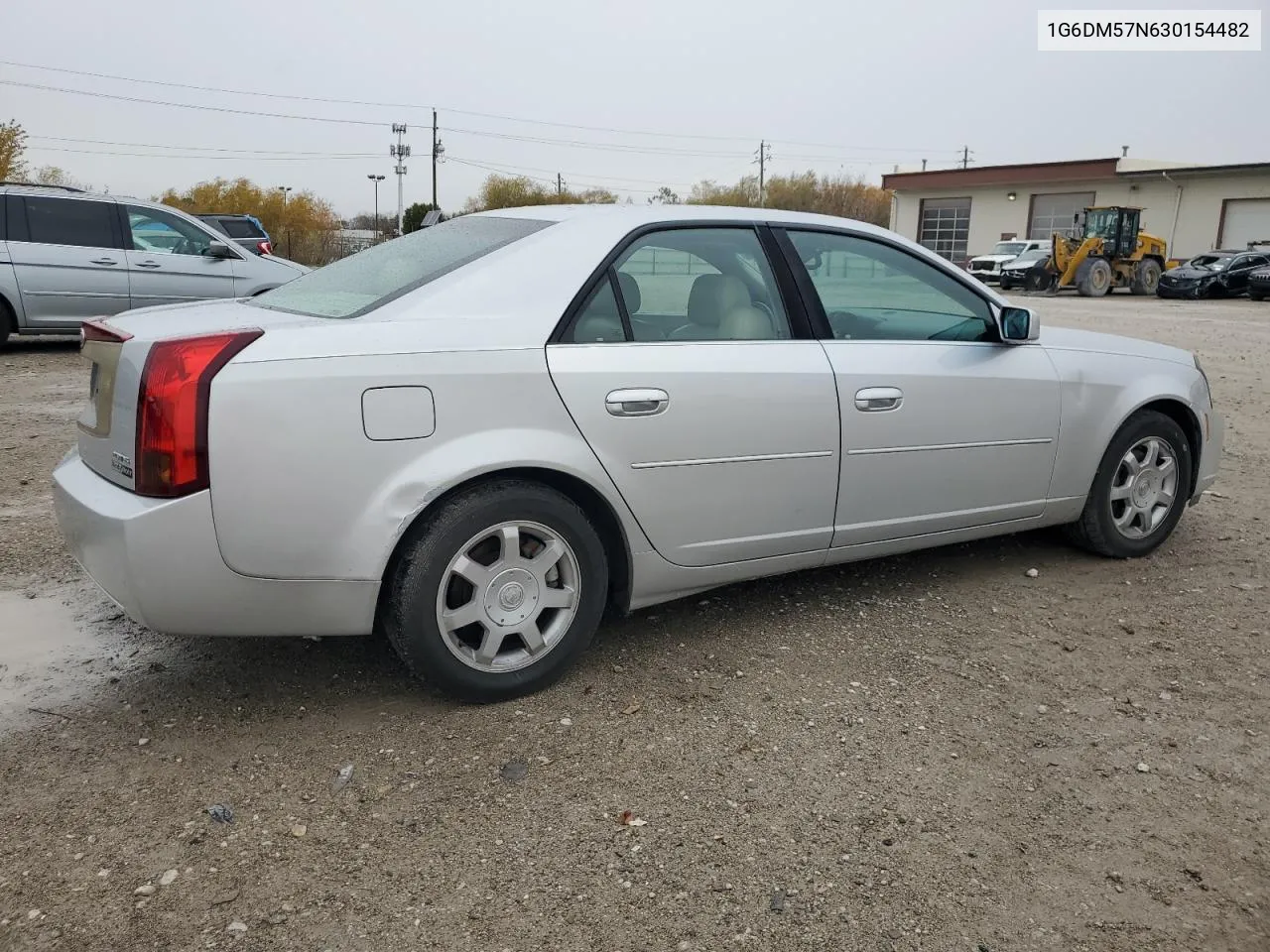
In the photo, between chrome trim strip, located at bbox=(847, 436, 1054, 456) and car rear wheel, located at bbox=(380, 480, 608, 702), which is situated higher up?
chrome trim strip, located at bbox=(847, 436, 1054, 456)

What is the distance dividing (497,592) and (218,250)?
30.7ft

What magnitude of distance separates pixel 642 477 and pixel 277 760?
1.33 metres

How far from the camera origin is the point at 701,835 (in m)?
2.56

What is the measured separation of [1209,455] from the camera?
16.0 ft

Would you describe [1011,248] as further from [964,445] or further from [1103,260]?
[964,445]

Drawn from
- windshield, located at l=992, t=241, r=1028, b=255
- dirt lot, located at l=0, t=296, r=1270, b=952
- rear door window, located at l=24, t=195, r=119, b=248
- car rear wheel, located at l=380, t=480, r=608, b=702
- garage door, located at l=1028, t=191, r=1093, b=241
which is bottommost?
dirt lot, located at l=0, t=296, r=1270, b=952

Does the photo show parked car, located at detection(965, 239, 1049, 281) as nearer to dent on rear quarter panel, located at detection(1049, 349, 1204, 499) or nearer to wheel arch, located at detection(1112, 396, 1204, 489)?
wheel arch, located at detection(1112, 396, 1204, 489)

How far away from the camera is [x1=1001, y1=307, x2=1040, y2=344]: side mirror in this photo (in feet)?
13.3

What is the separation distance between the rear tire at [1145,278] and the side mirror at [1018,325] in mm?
31032

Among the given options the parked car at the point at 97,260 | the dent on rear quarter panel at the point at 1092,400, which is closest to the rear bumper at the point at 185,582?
the dent on rear quarter panel at the point at 1092,400

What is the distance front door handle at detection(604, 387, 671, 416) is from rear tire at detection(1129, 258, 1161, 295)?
107 ft

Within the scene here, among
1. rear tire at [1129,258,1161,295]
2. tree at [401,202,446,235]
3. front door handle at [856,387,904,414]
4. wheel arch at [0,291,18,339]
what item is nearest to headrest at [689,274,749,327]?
front door handle at [856,387,904,414]

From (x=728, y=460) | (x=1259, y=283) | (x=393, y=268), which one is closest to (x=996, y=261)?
(x=1259, y=283)

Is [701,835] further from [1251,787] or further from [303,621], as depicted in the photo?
[1251,787]
